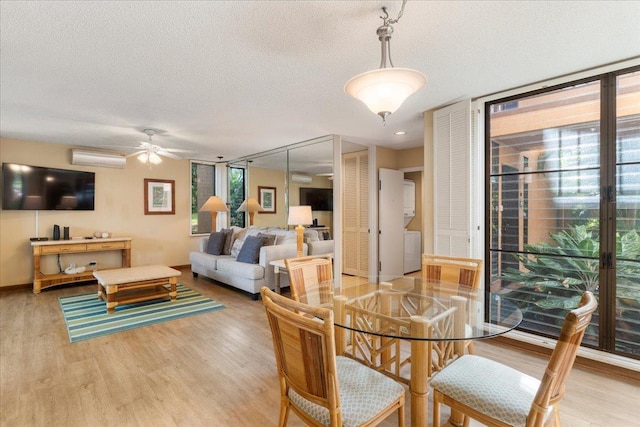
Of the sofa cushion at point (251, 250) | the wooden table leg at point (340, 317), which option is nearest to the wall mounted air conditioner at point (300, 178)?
the sofa cushion at point (251, 250)

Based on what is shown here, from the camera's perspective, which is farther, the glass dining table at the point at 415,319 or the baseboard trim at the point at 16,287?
the baseboard trim at the point at 16,287

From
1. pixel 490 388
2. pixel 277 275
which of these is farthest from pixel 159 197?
pixel 490 388

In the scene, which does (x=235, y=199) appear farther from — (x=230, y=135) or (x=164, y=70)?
(x=164, y=70)

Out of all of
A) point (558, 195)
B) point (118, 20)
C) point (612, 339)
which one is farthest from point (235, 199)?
point (612, 339)

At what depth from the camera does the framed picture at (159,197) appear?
6.03 m

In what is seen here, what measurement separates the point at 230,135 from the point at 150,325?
Result: 9.09 ft

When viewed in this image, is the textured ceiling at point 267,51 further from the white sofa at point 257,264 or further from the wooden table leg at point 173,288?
the wooden table leg at point 173,288

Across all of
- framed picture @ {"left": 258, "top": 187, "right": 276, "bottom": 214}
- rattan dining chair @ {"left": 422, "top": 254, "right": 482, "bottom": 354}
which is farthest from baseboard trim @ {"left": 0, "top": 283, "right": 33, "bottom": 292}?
Answer: rattan dining chair @ {"left": 422, "top": 254, "right": 482, "bottom": 354}

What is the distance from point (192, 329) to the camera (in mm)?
3227

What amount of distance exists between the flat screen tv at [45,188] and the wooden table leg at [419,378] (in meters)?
5.98

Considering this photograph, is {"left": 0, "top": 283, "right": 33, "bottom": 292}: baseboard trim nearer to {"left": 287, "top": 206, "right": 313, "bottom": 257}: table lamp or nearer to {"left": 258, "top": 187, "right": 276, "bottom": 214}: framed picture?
{"left": 258, "top": 187, "right": 276, "bottom": 214}: framed picture

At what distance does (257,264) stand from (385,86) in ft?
11.1

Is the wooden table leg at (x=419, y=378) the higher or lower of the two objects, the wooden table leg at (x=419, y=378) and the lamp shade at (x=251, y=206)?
the lower

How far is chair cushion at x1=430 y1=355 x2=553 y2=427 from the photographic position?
4.15ft
